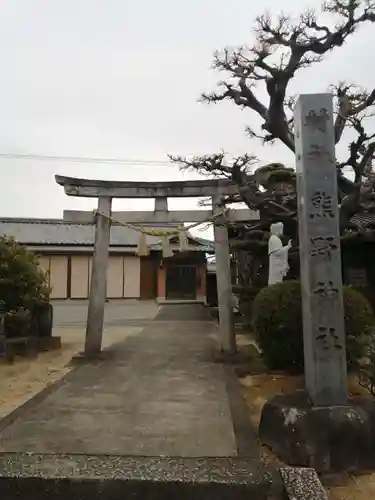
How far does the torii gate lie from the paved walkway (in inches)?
30.1

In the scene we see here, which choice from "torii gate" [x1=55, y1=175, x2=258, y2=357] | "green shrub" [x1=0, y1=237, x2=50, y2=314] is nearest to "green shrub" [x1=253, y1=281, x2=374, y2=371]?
"torii gate" [x1=55, y1=175, x2=258, y2=357]

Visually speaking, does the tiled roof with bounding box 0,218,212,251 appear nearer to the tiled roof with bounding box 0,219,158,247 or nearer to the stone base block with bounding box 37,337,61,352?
the tiled roof with bounding box 0,219,158,247

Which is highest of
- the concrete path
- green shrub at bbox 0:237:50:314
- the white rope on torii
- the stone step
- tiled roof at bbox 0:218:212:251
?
tiled roof at bbox 0:218:212:251

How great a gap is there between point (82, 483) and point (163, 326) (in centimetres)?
1308

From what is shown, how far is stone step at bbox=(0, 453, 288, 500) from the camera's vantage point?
280 centimetres

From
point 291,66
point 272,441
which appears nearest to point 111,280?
point 291,66

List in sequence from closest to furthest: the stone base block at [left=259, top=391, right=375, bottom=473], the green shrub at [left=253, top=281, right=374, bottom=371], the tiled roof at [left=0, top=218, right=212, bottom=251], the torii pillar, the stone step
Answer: the stone step → the stone base block at [left=259, top=391, right=375, bottom=473] → the green shrub at [left=253, top=281, right=374, bottom=371] → the torii pillar → the tiled roof at [left=0, top=218, right=212, bottom=251]

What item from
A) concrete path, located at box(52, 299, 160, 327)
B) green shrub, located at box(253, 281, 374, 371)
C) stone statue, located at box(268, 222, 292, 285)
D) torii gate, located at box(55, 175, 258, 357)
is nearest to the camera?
green shrub, located at box(253, 281, 374, 371)

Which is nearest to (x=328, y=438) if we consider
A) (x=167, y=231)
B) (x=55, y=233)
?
(x=167, y=231)

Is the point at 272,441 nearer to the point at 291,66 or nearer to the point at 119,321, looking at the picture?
the point at 291,66

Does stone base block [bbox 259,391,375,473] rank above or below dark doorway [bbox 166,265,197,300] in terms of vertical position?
below

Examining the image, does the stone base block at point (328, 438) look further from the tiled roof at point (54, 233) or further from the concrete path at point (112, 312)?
the tiled roof at point (54, 233)

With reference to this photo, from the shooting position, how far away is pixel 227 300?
9.30 metres


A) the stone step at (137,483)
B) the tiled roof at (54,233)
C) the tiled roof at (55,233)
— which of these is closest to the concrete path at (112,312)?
the tiled roof at (55,233)
